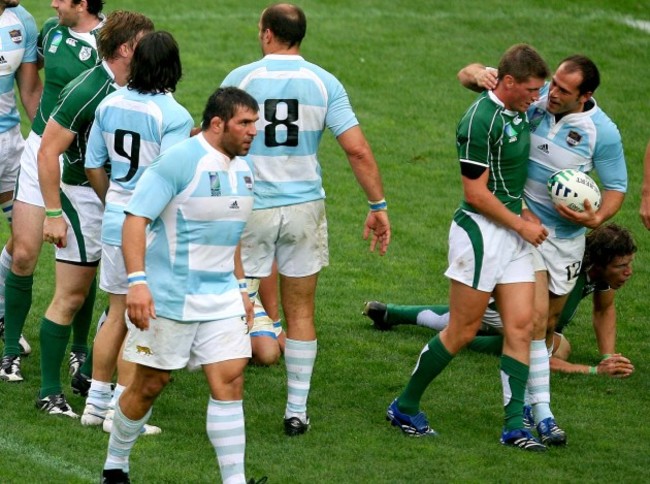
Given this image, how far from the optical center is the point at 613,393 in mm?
8273

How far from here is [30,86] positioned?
8500 mm

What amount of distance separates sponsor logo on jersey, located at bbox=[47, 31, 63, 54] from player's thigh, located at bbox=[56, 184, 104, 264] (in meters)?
0.92

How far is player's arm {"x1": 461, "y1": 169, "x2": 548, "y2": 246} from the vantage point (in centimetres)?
710

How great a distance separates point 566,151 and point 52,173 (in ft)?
9.21

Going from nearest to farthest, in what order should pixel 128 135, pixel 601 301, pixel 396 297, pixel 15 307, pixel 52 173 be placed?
pixel 128 135 → pixel 52 173 → pixel 15 307 → pixel 601 301 → pixel 396 297

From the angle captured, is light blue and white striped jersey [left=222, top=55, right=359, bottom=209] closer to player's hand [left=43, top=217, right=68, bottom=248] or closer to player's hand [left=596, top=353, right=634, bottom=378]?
player's hand [left=43, top=217, right=68, bottom=248]

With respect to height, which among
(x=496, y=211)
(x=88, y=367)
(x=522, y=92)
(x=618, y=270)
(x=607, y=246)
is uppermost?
(x=522, y=92)

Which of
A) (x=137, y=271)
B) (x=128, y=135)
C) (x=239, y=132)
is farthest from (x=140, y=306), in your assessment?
(x=128, y=135)

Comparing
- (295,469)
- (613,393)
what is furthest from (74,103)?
(613,393)

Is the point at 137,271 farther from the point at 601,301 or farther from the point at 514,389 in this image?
the point at 601,301

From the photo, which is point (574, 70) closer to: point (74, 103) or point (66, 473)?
point (74, 103)

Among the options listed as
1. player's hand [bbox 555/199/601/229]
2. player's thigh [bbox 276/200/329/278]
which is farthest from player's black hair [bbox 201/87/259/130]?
player's hand [bbox 555/199/601/229]

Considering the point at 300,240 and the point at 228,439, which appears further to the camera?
the point at 300,240

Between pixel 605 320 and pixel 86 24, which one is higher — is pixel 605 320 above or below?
below
